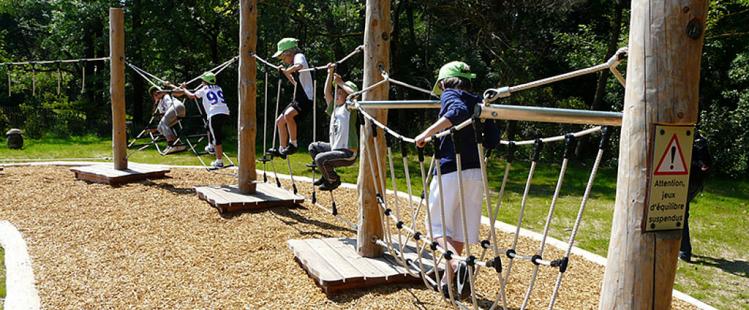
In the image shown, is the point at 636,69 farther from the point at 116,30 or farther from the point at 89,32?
the point at 89,32

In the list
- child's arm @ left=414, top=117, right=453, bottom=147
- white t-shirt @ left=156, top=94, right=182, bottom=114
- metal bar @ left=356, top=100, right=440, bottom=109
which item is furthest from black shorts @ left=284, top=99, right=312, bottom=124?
child's arm @ left=414, top=117, right=453, bottom=147

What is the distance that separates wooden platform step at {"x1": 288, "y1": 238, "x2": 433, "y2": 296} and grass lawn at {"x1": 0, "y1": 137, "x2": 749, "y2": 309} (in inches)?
89.8

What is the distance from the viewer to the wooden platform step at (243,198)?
6141mm

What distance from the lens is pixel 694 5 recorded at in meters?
1.70

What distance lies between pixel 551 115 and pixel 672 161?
56 cm

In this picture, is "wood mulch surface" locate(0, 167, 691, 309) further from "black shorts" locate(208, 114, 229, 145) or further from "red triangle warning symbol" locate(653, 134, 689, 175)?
"red triangle warning symbol" locate(653, 134, 689, 175)

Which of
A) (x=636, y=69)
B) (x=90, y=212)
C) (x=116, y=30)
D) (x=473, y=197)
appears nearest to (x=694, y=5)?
(x=636, y=69)

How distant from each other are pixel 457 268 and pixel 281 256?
1.68 m

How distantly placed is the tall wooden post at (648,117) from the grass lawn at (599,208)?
3.09 metres

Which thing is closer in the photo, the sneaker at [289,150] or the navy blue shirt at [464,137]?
the navy blue shirt at [464,137]

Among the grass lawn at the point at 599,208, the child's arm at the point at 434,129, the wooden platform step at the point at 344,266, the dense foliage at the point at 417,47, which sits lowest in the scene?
the grass lawn at the point at 599,208

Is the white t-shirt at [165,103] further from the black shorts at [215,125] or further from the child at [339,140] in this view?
the child at [339,140]

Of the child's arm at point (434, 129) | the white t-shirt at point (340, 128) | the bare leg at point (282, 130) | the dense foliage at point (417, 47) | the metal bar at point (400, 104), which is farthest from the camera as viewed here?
the dense foliage at point (417, 47)

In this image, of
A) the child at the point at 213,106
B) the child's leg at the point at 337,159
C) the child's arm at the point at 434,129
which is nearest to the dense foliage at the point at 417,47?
the child at the point at 213,106
